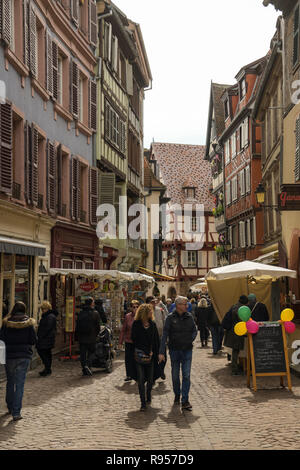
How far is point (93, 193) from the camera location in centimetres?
2422

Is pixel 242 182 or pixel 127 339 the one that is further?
pixel 242 182

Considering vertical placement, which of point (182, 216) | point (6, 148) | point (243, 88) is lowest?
point (6, 148)

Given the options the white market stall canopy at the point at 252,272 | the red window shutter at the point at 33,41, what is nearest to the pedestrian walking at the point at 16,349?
the white market stall canopy at the point at 252,272

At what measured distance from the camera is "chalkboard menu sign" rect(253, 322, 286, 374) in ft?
39.5

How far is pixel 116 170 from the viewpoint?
28.7m

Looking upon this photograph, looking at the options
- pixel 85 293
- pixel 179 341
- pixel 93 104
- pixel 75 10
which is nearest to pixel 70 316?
pixel 85 293

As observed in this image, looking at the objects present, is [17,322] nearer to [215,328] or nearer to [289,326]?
[289,326]

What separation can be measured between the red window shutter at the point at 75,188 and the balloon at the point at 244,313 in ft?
32.7

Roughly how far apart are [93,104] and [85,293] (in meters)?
8.20

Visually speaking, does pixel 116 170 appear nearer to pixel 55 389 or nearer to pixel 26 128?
pixel 26 128

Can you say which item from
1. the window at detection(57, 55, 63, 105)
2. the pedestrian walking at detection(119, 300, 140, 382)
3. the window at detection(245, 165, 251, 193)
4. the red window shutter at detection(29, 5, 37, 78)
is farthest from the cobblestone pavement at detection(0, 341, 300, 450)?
the window at detection(245, 165, 251, 193)

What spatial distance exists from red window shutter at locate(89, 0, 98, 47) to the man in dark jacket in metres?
13.6

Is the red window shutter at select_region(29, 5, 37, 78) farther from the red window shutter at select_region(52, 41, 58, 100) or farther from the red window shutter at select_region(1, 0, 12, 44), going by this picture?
the red window shutter at select_region(52, 41, 58, 100)

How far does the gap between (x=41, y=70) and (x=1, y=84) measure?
4.07 meters
